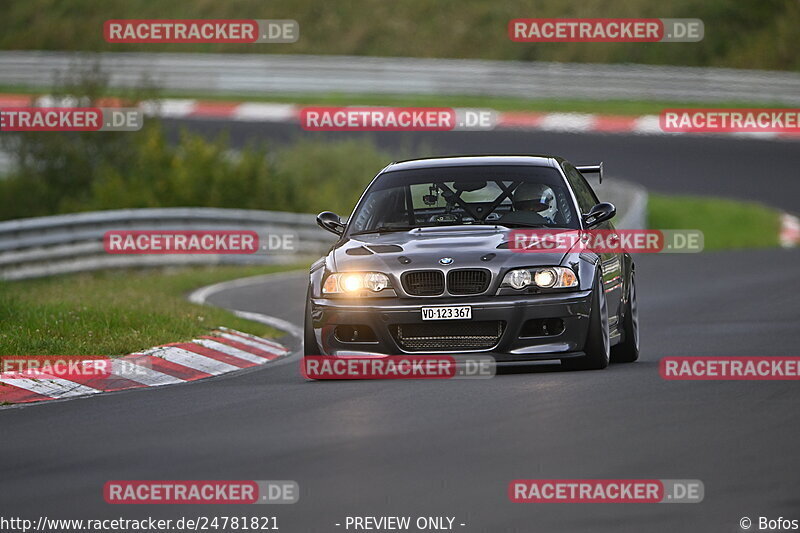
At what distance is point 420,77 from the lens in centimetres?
4231

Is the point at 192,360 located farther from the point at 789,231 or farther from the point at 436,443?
the point at 789,231

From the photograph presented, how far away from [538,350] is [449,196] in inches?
69.5

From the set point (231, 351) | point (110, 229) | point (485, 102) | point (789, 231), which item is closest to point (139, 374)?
point (231, 351)

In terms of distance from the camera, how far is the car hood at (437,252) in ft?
35.1

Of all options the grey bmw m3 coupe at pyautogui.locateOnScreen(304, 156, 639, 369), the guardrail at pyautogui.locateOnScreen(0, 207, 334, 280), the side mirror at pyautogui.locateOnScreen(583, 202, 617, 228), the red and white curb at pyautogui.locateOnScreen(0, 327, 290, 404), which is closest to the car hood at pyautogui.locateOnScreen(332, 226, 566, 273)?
the grey bmw m3 coupe at pyautogui.locateOnScreen(304, 156, 639, 369)

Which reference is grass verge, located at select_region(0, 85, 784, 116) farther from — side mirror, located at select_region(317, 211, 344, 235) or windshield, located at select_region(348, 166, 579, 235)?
side mirror, located at select_region(317, 211, 344, 235)

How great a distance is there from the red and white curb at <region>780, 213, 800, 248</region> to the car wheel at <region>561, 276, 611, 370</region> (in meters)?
15.9

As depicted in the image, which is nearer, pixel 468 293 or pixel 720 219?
pixel 468 293

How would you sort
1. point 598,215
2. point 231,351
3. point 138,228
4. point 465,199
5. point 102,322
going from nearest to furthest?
point 598,215 < point 465,199 < point 231,351 < point 102,322 < point 138,228

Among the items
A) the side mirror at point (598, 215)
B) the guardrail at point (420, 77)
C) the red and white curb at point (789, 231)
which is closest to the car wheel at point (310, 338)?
the side mirror at point (598, 215)

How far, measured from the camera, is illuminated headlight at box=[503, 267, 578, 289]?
10.6 meters

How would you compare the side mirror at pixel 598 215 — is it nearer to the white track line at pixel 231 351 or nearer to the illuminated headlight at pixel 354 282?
the illuminated headlight at pixel 354 282

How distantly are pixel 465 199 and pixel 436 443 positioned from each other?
159 inches

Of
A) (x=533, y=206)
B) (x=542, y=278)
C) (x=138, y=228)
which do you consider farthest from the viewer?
(x=138, y=228)
